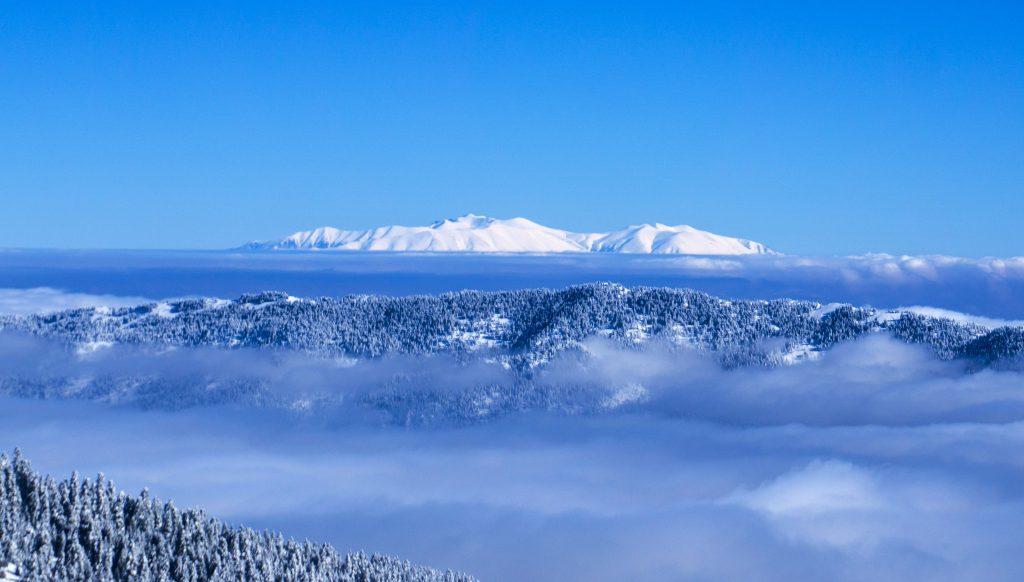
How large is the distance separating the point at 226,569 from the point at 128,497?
74.8 feet

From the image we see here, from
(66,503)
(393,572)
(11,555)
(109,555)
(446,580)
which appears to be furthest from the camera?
(446,580)

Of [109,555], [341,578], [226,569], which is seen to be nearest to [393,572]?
[341,578]

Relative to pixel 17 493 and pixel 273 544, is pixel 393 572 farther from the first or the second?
pixel 17 493

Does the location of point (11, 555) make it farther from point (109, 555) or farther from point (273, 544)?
point (273, 544)

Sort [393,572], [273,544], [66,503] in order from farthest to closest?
1. [393,572]
2. [273,544]
3. [66,503]

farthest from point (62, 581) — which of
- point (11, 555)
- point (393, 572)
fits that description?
point (393, 572)

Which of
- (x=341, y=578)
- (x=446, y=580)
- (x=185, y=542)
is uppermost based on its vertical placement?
(x=185, y=542)

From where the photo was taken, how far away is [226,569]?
139375 mm

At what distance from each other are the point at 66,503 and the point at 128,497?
1059 centimetres

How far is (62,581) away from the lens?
393 ft

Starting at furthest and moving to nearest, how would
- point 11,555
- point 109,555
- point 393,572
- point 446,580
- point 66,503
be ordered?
point 446,580 → point 393,572 → point 66,503 → point 109,555 → point 11,555

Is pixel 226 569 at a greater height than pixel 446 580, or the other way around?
pixel 226 569

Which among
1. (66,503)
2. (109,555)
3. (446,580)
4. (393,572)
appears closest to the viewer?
(109,555)

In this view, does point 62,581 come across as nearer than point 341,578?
Yes
